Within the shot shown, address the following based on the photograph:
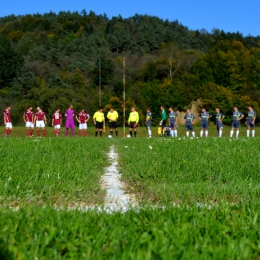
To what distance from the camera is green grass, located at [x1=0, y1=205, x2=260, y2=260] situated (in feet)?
8.63

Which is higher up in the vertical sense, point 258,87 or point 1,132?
point 258,87

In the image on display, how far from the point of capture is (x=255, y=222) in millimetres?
3473

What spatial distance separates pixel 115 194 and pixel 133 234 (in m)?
2.30

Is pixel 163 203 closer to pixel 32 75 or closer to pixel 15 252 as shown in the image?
pixel 15 252

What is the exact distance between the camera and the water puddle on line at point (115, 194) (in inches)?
173

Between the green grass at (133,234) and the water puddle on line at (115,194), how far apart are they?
1.96 feet

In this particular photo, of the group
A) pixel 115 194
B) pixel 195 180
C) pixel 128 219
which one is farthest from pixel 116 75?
pixel 128 219

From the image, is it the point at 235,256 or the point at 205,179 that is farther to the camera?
the point at 205,179

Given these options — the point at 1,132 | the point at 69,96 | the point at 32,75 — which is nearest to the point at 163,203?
the point at 1,132

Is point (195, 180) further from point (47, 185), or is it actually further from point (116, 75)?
point (116, 75)

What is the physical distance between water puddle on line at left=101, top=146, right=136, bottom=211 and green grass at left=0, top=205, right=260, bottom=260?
596 mm

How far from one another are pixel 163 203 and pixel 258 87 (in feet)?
270

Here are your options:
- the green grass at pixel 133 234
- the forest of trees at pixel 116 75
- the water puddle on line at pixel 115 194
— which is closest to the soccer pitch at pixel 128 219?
the green grass at pixel 133 234

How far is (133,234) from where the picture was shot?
122 inches
